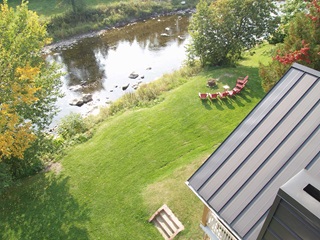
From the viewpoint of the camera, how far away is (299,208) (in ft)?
14.1

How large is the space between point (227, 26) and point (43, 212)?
2068 centimetres

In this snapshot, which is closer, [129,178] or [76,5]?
[129,178]

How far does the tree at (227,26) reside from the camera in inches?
982

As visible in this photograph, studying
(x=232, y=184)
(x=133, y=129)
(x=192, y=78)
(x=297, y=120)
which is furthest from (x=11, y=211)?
(x=192, y=78)

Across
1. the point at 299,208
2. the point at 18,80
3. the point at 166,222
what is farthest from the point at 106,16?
the point at 299,208

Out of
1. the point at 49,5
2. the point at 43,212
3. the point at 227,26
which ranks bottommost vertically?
the point at 43,212

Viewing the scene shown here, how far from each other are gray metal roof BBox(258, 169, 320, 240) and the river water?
889 inches

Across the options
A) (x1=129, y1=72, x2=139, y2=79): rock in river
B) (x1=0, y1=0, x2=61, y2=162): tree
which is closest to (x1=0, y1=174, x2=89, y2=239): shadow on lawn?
(x1=0, y1=0, x2=61, y2=162): tree

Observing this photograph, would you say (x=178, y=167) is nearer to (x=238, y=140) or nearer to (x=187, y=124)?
(x=187, y=124)

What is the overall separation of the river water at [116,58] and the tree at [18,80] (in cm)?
893

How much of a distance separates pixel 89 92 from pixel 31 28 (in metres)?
13.3

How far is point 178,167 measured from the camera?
15875 millimetres

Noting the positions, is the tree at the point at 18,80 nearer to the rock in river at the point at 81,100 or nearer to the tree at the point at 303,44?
the rock in river at the point at 81,100

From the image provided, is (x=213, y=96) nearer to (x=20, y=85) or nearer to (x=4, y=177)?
(x=20, y=85)
